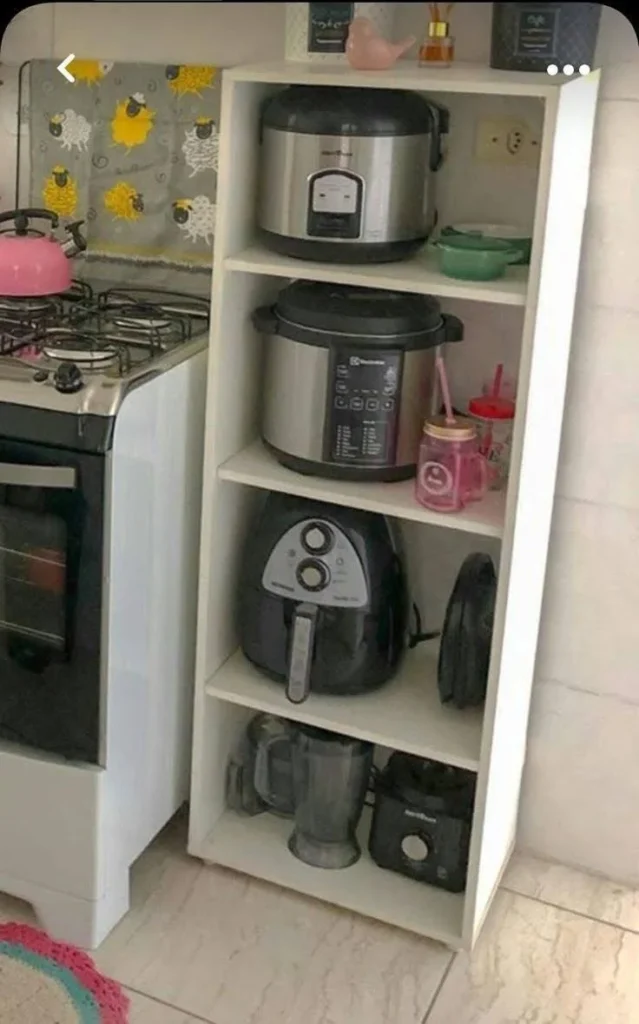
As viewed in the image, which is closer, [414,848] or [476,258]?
[476,258]

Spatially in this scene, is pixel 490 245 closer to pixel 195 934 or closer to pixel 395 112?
pixel 395 112

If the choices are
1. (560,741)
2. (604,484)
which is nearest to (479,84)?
(604,484)

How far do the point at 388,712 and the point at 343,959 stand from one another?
0.37 m

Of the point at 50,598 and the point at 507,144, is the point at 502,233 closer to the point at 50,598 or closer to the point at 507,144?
the point at 507,144

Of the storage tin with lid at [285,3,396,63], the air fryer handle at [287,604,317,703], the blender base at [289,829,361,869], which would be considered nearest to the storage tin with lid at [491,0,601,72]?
the storage tin with lid at [285,3,396,63]

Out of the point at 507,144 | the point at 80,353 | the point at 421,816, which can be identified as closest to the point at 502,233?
the point at 507,144

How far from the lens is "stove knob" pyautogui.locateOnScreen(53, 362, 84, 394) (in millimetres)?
1564

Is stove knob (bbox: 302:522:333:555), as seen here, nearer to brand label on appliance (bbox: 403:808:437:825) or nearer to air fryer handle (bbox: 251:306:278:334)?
air fryer handle (bbox: 251:306:278:334)

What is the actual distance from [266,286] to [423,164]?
312mm

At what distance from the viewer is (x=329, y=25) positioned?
172cm

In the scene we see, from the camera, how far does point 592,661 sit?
6.35 ft

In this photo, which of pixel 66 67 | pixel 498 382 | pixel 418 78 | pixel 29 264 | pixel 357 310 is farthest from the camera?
pixel 66 67

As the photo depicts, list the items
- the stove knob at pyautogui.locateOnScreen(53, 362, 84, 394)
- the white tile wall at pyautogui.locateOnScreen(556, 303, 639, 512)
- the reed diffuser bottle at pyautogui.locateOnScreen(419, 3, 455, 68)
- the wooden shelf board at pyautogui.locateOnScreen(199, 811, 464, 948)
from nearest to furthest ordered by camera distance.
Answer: the stove knob at pyautogui.locateOnScreen(53, 362, 84, 394) → the reed diffuser bottle at pyautogui.locateOnScreen(419, 3, 455, 68) → the white tile wall at pyautogui.locateOnScreen(556, 303, 639, 512) → the wooden shelf board at pyautogui.locateOnScreen(199, 811, 464, 948)

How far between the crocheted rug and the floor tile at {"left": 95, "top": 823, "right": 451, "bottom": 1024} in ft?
0.11
